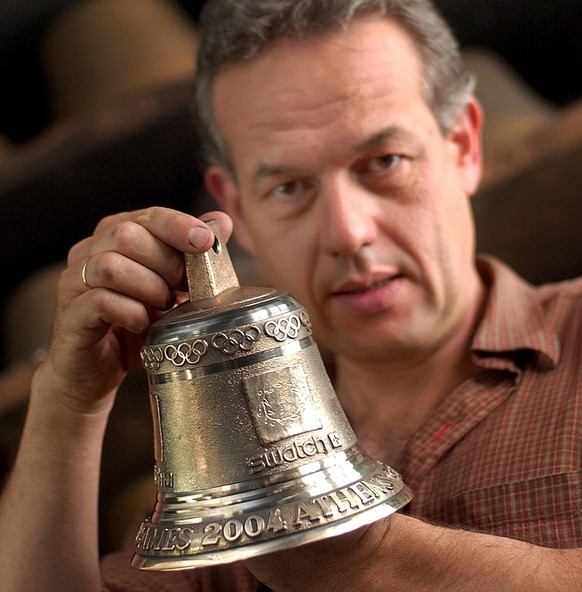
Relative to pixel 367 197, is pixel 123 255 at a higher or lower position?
higher

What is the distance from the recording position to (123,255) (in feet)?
4.24

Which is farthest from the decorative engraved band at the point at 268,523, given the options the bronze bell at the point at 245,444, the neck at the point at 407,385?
the neck at the point at 407,385

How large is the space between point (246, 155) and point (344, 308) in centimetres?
32

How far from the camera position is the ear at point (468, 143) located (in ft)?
6.25

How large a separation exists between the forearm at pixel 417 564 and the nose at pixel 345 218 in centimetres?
52

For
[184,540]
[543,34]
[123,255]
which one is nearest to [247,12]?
[123,255]

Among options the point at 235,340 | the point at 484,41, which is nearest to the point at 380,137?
the point at 235,340

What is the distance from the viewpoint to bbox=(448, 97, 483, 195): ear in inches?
75.0

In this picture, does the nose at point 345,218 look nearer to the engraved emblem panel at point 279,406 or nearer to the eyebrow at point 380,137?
the eyebrow at point 380,137

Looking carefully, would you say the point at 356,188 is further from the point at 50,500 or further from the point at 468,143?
the point at 50,500

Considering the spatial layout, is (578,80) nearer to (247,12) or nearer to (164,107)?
(164,107)

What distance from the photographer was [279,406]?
112cm

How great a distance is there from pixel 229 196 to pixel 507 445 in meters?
0.76

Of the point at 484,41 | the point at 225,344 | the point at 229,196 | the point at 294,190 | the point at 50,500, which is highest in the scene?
the point at 225,344
